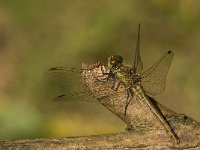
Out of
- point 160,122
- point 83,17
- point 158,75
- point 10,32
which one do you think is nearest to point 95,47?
point 83,17

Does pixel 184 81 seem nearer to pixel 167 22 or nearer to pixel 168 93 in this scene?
pixel 168 93

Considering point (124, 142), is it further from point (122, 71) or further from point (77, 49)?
point (77, 49)

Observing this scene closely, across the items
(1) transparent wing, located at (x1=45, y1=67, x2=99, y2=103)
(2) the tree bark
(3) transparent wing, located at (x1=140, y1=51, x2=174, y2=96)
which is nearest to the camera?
(2) the tree bark

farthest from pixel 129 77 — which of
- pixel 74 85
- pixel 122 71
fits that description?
pixel 74 85

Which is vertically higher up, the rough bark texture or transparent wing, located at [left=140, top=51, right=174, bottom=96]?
transparent wing, located at [left=140, top=51, right=174, bottom=96]

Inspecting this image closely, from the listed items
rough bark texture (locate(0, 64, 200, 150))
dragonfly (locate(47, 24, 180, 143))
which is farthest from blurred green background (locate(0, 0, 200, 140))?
rough bark texture (locate(0, 64, 200, 150))

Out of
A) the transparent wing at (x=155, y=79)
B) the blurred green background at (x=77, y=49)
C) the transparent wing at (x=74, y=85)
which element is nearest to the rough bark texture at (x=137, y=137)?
the transparent wing at (x=74, y=85)

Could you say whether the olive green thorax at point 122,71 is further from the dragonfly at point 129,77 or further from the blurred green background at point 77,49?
the blurred green background at point 77,49

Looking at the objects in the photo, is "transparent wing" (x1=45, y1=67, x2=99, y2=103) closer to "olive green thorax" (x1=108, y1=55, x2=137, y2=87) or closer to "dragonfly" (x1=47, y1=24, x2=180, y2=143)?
"dragonfly" (x1=47, y1=24, x2=180, y2=143)
